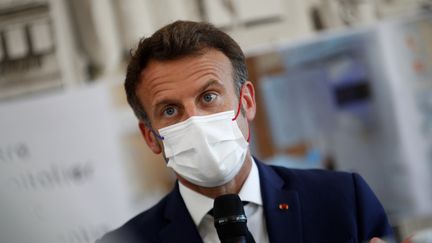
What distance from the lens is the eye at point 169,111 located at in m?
0.95

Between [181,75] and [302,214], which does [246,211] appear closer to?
[302,214]

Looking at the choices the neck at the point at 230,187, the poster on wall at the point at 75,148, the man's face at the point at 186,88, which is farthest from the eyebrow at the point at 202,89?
the poster on wall at the point at 75,148

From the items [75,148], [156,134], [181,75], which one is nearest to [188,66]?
[181,75]

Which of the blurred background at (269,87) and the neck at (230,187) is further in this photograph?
the blurred background at (269,87)

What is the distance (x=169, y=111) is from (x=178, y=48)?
0.37 feet

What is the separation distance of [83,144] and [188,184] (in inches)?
53.9

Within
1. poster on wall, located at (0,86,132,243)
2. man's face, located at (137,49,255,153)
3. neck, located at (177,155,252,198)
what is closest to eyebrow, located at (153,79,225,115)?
man's face, located at (137,49,255,153)

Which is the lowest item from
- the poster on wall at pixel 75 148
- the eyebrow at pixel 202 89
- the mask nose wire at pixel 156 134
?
the poster on wall at pixel 75 148

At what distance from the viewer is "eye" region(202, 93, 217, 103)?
0.95 metres

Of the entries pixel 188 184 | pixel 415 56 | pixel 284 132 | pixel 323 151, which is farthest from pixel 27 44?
pixel 415 56

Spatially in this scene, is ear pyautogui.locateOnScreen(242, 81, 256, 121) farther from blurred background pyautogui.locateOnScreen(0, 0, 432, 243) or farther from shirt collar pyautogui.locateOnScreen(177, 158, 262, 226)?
blurred background pyautogui.locateOnScreen(0, 0, 432, 243)

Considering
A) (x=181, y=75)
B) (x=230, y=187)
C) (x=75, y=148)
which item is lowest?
(x=75, y=148)

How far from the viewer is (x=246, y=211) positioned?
39.4 inches

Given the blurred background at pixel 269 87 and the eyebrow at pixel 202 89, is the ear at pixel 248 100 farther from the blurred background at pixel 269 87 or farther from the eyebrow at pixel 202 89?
the blurred background at pixel 269 87
